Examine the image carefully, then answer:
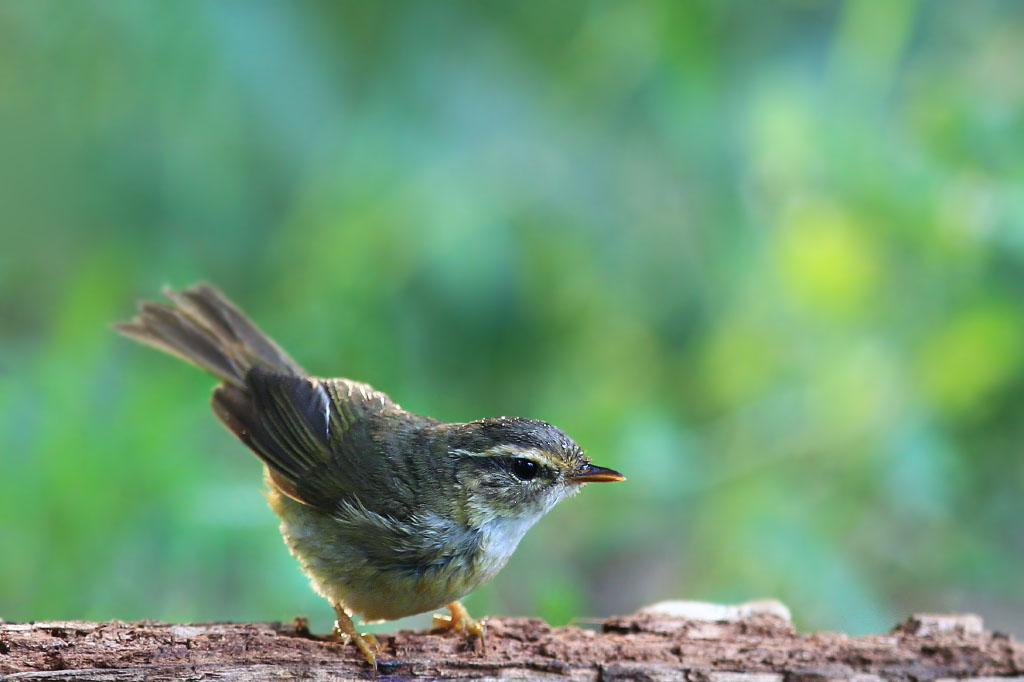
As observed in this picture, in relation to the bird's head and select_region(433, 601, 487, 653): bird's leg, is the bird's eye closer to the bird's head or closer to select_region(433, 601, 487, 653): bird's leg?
the bird's head

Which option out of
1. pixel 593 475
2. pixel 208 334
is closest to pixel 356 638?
pixel 593 475

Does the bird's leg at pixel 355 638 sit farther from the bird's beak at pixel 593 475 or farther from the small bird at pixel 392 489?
the bird's beak at pixel 593 475

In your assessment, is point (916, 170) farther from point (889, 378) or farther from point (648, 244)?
point (648, 244)

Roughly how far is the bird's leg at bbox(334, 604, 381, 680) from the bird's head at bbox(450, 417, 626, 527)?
525 mm

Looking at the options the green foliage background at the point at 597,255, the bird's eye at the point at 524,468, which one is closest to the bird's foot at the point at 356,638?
the bird's eye at the point at 524,468

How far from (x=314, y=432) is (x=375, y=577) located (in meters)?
0.62

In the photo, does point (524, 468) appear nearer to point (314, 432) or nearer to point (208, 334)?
point (314, 432)

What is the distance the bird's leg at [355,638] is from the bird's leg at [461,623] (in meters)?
0.31

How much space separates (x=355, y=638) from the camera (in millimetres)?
3379

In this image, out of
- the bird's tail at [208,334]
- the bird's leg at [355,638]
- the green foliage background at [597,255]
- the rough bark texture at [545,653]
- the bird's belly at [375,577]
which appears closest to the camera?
the rough bark texture at [545,653]

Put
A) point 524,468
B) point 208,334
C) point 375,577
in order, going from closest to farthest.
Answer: point 375,577
point 524,468
point 208,334

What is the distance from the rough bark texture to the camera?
3033 millimetres

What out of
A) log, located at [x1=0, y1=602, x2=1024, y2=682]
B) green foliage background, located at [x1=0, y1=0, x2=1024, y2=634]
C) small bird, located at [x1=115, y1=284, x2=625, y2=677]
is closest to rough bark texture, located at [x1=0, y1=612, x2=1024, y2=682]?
log, located at [x1=0, y1=602, x2=1024, y2=682]

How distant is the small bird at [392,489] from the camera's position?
351 cm
